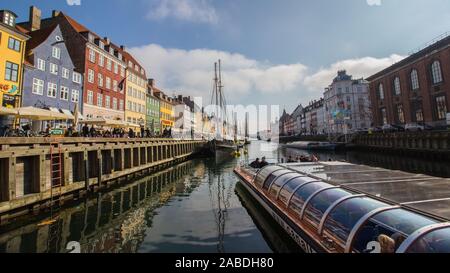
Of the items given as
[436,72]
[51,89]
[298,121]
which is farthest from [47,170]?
[298,121]

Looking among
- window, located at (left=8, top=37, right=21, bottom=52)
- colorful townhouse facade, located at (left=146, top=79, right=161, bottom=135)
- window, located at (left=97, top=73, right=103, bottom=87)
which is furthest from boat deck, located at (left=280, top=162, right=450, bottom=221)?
colorful townhouse facade, located at (left=146, top=79, right=161, bottom=135)

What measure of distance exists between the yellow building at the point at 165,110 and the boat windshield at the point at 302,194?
64482 millimetres

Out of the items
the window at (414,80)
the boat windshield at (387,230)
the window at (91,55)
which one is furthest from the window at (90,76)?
the window at (414,80)

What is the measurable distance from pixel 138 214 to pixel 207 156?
38009 millimetres

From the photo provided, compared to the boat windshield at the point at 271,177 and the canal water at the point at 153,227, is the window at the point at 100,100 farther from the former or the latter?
the boat windshield at the point at 271,177

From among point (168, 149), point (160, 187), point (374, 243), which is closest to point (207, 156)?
point (168, 149)

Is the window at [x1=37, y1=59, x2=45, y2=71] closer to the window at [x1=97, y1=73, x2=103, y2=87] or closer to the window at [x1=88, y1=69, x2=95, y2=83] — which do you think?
the window at [x1=88, y1=69, x2=95, y2=83]

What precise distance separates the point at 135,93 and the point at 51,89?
25.2 m

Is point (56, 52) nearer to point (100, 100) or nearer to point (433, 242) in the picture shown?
point (100, 100)

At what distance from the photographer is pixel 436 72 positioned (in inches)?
1868

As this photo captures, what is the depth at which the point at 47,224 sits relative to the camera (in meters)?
11.4

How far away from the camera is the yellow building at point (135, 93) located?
5341 centimetres

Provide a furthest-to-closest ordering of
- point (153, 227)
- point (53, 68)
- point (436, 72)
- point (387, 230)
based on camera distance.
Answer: point (436, 72)
point (53, 68)
point (153, 227)
point (387, 230)
